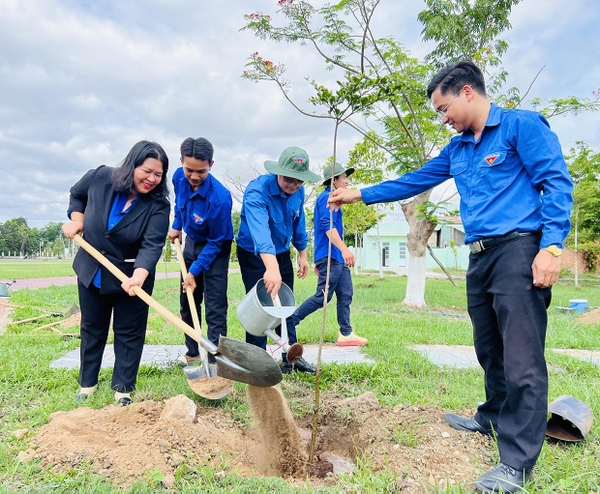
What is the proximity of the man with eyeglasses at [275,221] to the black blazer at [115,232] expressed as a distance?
627 millimetres

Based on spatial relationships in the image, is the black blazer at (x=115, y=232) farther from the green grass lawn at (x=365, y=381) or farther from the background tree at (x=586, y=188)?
the background tree at (x=586, y=188)

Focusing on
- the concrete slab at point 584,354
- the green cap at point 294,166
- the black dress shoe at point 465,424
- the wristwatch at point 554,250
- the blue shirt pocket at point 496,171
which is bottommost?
the black dress shoe at point 465,424

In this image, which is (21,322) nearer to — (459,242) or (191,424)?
(191,424)

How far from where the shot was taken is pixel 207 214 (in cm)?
330

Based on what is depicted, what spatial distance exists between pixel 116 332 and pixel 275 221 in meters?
1.34

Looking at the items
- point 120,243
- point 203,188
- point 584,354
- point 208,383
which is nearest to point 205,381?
point 208,383

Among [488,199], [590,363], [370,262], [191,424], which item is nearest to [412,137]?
[590,363]

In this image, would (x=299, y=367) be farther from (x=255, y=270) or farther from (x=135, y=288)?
(x=135, y=288)

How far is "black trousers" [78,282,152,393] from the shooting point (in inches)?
117

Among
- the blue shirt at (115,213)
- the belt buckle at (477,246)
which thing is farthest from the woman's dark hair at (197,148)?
the belt buckle at (477,246)

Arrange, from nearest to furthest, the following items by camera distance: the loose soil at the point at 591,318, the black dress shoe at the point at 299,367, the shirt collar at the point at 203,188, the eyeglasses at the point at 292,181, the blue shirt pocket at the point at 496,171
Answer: the blue shirt pocket at the point at 496,171 → the eyeglasses at the point at 292,181 → the shirt collar at the point at 203,188 → the black dress shoe at the point at 299,367 → the loose soil at the point at 591,318

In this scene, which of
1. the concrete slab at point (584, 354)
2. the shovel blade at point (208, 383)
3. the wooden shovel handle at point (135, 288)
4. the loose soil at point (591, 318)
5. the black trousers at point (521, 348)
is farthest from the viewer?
the loose soil at point (591, 318)

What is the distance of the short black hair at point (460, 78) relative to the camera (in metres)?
2.11

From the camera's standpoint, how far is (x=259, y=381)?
7.81 ft
